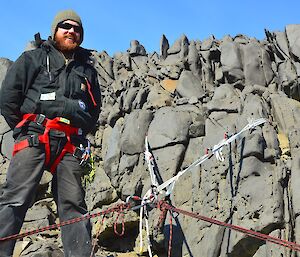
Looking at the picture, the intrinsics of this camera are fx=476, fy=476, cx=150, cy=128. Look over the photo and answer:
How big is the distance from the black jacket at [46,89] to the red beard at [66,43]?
4.1 inches

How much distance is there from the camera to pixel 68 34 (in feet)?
24.4

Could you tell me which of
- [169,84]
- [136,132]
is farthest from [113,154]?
[169,84]

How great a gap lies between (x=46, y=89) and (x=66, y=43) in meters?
0.85

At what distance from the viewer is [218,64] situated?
2314 centimetres

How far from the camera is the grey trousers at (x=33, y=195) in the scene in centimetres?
667

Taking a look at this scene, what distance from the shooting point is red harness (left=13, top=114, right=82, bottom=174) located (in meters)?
6.94

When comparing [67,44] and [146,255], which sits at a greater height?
[67,44]

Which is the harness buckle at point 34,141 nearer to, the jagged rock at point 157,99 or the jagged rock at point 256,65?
the jagged rock at point 157,99

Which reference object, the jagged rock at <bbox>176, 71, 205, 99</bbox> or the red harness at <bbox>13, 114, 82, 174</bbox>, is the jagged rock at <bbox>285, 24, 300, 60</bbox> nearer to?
the jagged rock at <bbox>176, 71, 205, 99</bbox>

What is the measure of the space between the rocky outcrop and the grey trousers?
5.94m

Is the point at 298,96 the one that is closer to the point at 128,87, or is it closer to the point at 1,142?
the point at 128,87

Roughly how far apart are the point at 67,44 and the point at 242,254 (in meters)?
8.97

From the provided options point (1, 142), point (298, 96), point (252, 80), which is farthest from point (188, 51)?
point (1, 142)

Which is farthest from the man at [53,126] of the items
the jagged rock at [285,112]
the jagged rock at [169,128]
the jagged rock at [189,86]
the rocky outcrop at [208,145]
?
the jagged rock at [189,86]
